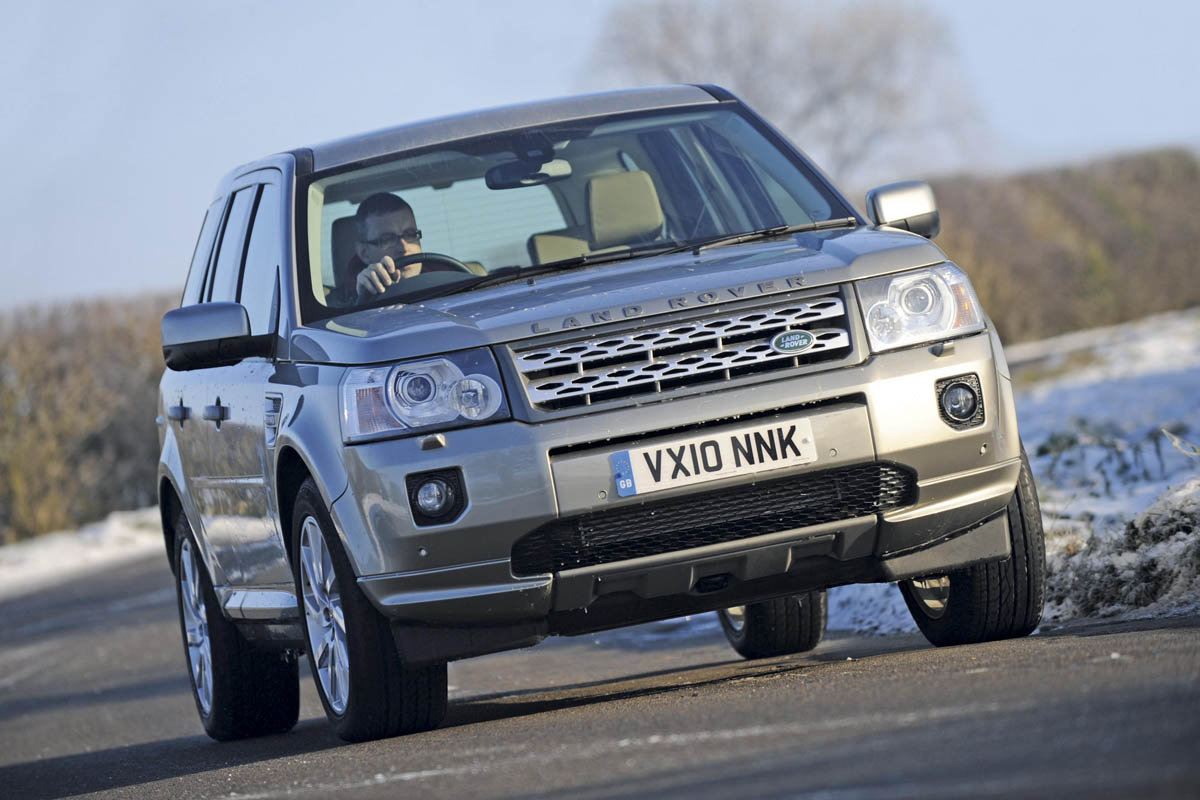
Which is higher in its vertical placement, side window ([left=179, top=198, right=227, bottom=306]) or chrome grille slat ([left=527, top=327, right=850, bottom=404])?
side window ([left=179, top=198, right=227, bottom=306])

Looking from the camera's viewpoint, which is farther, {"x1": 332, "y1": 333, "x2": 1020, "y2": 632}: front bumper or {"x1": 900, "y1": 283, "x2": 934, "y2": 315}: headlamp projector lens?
{"x1": 900, "y1": 283, "x2": 934, "y2": 315}: headlamp projector lens

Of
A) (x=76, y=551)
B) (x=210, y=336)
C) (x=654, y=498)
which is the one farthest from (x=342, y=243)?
(x=76, y=551)

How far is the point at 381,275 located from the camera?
6906mm

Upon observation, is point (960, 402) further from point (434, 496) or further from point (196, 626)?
point (196, 626)

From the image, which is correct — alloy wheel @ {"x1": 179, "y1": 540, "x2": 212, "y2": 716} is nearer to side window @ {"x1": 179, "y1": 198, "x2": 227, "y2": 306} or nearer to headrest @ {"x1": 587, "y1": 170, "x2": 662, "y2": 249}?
side window @ {"x1": 179, "y1": 198, "x2": 227, "y2": 306}

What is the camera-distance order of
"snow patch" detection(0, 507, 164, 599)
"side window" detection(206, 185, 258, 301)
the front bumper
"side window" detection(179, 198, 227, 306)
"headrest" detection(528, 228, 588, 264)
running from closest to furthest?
1. the front bumper
2. "headrest" detection(528, 228, 588, 264)
3. "side window" detection(206, 185, 258, 301)
4. "side window" detection(179, 198, 227, 306)
5. "snow patch" detection(0, 507, 164, 599)

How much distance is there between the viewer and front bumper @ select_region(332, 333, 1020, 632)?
5746mm

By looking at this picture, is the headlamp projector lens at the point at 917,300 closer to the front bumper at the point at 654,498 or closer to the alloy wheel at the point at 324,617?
the front bumper at the point at 654,498

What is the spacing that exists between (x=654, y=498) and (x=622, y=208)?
1.70 metres

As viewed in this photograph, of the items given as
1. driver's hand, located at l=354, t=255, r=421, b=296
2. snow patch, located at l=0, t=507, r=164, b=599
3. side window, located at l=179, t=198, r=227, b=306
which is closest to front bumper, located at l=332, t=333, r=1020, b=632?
driver's hand, located at l=354, t=255, r=421, b=296

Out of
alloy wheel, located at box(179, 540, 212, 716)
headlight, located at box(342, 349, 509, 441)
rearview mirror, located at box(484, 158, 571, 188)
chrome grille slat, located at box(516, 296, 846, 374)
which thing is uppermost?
rearview mirror, located at box(484, 158, 571, 188)

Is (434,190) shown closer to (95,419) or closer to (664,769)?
(664,769)

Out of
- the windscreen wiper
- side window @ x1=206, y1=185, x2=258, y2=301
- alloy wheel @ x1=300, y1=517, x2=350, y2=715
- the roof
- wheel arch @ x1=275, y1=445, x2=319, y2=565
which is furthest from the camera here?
side window @ x1=206, y1=185, x2=258, y2=301

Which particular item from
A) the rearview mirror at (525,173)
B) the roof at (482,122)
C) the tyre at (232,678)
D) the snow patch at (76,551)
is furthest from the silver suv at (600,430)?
the snow patch at (76,551)
